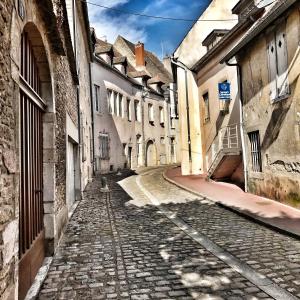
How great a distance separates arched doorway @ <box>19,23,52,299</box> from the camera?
13.1 ft

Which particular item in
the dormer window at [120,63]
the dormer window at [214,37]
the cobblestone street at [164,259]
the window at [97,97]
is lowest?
the cobblestone street at [164,259]

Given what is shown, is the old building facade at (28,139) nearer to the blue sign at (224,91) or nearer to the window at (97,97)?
the blue sign at (224,91)

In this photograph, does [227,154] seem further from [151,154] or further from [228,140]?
[151,154]

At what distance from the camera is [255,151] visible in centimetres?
A: 1092

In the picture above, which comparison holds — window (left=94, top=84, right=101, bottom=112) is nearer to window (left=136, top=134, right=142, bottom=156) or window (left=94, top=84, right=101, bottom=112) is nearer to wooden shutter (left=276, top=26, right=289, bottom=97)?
window (left=136, top=134, right=142, bottom=156)

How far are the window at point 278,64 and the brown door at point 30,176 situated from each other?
641 centimetres

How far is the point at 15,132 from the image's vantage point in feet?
10.4

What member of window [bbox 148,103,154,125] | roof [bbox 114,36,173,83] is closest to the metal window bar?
window [bbox 148,103,154,125]

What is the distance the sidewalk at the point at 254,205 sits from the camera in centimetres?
704

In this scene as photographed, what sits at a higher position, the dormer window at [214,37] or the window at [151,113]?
Result: the dormer window at [214,37]

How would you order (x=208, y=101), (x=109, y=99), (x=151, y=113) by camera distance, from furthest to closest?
(x=151, y=113) < (x=109, y=99) < (x=208, y=101)

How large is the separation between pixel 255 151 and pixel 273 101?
2096mm

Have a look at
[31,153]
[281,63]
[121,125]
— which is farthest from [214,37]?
[31,153]

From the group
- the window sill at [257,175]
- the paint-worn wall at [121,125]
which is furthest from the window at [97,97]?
the window sill at [257,175]
